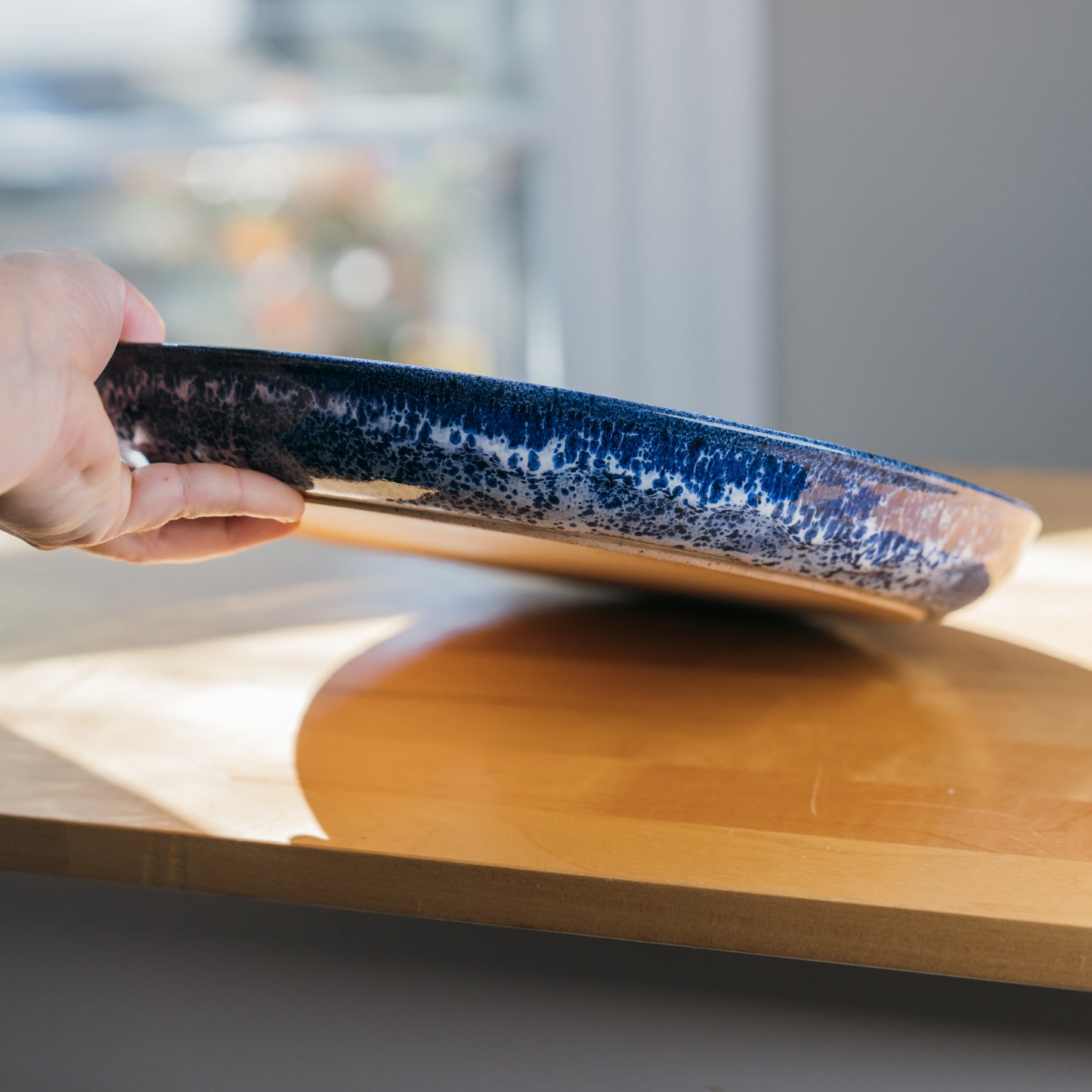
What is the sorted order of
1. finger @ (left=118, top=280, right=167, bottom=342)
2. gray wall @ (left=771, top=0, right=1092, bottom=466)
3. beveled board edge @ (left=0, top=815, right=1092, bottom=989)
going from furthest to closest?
gray wall @ (left=771, top=0, right=1092, bottom=466)
finger @ (left=118, top=280, right=167, bottom=342)
beveled board edge @ (left=0, top=815, right=1092, bottom=989)

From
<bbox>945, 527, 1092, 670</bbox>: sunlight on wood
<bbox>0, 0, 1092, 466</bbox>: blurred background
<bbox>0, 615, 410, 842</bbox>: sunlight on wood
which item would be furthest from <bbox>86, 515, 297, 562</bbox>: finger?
<bbox>0, 0, 1092, 466</bbox>: blurred background

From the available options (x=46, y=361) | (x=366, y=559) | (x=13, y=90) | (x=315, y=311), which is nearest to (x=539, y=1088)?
(x=46, y=361)

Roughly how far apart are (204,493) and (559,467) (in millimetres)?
117

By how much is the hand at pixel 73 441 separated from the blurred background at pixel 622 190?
4.64ft

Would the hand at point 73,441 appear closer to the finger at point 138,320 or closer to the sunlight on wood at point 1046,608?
the finger at point 138,320

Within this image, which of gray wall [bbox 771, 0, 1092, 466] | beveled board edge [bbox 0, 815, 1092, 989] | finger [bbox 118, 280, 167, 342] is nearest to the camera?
beveled board edge [bbox 0, 815, 1092, 989]

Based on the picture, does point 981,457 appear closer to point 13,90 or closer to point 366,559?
point 366,559

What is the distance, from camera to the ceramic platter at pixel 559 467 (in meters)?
0.27

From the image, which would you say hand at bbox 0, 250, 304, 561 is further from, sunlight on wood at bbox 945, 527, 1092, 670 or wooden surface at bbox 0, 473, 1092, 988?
sunlight on wood at bbox 945, 527, 1092, 670

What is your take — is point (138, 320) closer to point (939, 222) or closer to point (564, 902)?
point (564, 902)

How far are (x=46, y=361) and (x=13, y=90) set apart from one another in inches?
76.4

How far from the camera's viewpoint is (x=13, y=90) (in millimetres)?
1894

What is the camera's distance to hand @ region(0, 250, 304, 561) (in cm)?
28

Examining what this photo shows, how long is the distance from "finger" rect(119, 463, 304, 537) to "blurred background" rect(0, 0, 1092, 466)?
4.67 feet
